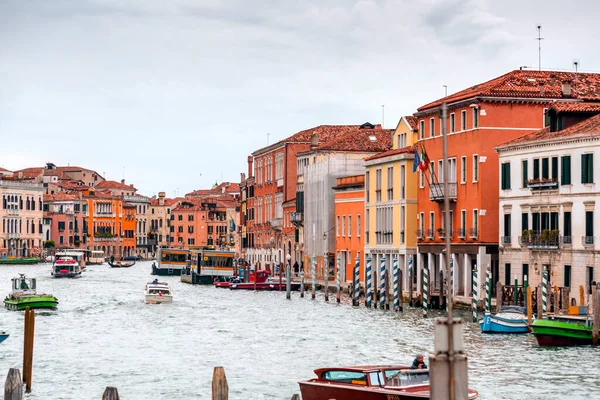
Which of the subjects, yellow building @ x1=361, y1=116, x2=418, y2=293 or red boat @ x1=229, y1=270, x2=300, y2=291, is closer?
yellow building @ x1=361, y1=116, x2=418, y2=293

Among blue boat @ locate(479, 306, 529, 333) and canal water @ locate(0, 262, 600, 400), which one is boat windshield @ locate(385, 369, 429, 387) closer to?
canal water @ locate(0, 262, 600, 400)

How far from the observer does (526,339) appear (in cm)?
3291

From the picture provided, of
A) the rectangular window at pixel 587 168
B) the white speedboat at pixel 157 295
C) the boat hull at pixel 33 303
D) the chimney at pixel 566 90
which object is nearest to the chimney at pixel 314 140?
the white speedboat at pixel 157 295

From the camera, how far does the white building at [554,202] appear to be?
121 feet

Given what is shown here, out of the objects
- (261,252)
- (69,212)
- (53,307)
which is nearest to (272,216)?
(261,252)

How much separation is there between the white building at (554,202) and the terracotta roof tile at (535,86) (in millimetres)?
2815

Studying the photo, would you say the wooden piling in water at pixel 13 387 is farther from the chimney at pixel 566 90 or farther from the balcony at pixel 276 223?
the balcony at pixel 276 223

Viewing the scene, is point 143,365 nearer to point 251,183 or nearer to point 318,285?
point 318,285

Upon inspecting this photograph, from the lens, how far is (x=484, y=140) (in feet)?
144

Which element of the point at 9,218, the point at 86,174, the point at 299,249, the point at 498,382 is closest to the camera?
the point at 498,382

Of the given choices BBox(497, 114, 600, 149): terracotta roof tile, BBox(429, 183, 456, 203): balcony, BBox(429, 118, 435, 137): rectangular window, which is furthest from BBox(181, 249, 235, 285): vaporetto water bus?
BBox(497, 114, 600, 149): terracotta roof tile

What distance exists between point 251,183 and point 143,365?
194 feet

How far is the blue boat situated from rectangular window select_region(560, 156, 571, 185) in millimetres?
5702

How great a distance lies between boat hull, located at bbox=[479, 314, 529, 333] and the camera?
1331 inches
